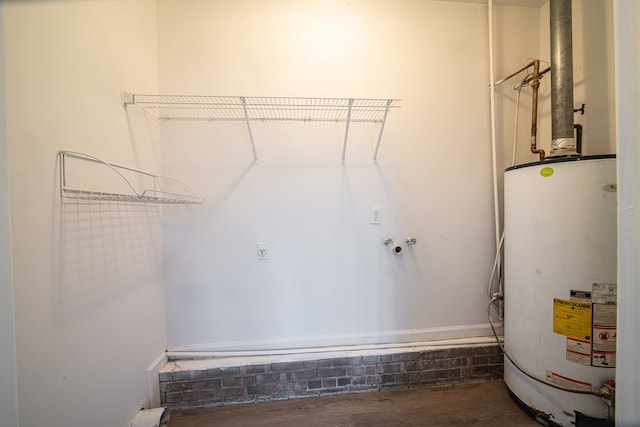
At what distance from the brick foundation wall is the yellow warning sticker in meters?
0.49

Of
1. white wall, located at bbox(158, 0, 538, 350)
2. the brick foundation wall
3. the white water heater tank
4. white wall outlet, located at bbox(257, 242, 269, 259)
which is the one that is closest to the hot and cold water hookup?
white wall, located at bbox(158, 0, 538, 350)

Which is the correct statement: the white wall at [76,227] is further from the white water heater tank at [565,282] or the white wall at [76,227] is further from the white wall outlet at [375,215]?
the white water heater tank at [565,282]

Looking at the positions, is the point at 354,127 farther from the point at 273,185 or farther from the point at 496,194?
the point at 496,194

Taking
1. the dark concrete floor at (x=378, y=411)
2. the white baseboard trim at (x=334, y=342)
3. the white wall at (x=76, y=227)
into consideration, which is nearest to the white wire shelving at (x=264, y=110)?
the white wall at (x=76, y=227)

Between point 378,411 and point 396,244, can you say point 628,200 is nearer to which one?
point 396,244

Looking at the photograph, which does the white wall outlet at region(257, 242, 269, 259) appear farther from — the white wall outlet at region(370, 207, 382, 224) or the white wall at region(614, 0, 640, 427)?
the white wall at region(614, 0, 640, 427)

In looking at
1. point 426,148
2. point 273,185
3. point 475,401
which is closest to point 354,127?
point 426,148

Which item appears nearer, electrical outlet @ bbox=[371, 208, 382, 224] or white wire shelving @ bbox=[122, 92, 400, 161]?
white wire shelving @ bbox=[122, 92, 400, 161]

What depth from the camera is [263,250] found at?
1325 mm

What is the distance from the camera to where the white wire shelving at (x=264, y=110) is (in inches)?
49.4

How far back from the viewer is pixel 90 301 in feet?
2.74

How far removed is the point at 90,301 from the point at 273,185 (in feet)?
3.08

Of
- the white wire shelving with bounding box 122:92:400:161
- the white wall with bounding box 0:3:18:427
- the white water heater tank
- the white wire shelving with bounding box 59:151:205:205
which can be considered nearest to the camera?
the white wall with bounding box 0:3:18:427

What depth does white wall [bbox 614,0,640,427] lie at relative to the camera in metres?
0.51
